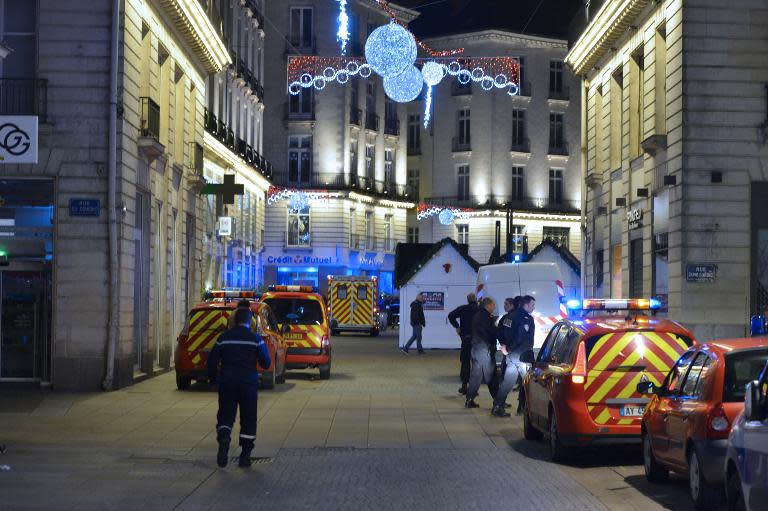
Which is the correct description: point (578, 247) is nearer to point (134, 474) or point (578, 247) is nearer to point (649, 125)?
point (649, 125)

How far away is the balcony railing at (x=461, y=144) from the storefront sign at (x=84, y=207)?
6009cm

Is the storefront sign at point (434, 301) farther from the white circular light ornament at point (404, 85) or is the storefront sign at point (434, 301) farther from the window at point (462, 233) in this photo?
the window at point (462, 233)

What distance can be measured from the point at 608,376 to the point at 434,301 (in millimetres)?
27730

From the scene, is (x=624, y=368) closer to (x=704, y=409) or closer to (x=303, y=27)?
(x=704, y=409)

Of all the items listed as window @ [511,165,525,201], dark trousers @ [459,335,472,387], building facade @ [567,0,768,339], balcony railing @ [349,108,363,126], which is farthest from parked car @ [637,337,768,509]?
window @ [511,165,525,201]

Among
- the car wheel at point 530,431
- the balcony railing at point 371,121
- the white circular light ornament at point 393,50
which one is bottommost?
the car wheel at point 530,431

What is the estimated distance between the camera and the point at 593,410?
551 inches

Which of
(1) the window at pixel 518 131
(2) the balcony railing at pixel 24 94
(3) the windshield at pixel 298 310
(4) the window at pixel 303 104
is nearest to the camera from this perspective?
(2) the balcony railing at pixel 24 94

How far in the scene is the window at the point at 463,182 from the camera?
82.7 meters

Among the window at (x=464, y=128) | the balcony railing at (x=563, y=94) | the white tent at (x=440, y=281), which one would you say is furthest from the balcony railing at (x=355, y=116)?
the white tent at (x=440, y=281)

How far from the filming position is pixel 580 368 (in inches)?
557

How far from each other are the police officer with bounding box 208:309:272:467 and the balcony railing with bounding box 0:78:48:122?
10748 mm

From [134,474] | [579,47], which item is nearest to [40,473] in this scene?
[134,474]

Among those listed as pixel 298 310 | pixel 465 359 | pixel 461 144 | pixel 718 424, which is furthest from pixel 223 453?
pixel 461 144
